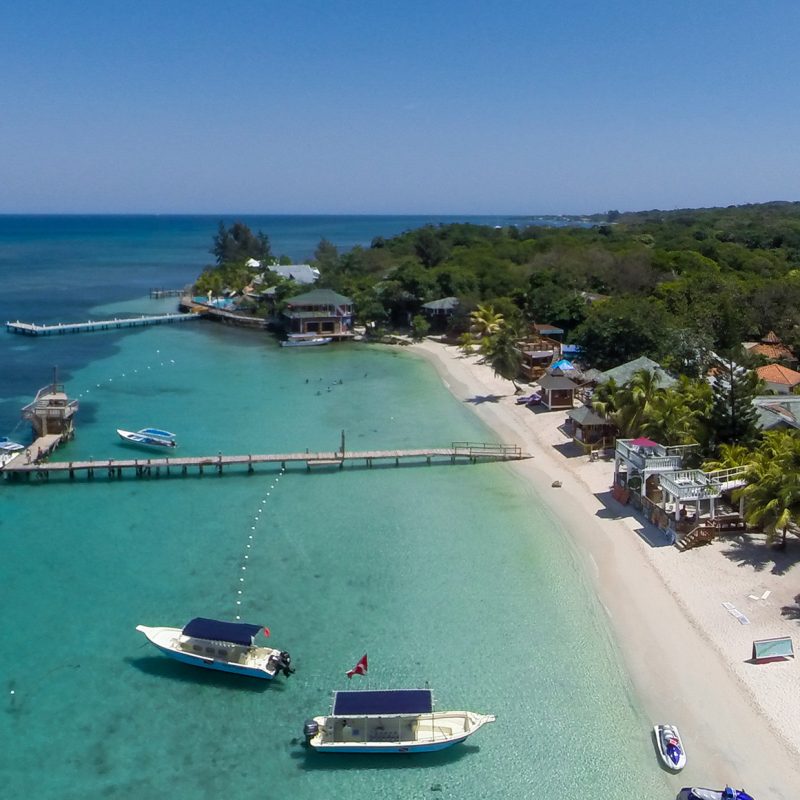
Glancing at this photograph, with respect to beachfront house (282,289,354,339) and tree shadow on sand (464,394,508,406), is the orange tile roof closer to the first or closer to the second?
tree shadow on sand (464,394,508,406)

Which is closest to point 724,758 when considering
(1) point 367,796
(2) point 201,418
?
(1) point 367,796

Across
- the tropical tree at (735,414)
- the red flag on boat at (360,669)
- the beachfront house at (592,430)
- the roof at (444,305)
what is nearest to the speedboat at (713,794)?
the red flag on boat at (360,669)

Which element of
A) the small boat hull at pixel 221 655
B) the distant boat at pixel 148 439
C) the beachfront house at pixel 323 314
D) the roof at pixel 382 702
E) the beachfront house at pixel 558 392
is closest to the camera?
the roof at pixel 382 702

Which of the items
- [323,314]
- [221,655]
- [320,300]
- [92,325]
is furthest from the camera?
[92,325]

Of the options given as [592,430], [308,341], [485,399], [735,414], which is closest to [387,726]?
[735,414]

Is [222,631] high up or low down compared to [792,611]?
down

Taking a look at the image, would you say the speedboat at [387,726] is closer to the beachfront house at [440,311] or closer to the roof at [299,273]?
the beachfront house at [440,311]

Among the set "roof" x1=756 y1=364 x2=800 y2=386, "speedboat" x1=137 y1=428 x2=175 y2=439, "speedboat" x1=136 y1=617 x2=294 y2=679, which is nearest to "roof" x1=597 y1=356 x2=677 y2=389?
"roof" x1=756 y1=364 x2=800 y2=386

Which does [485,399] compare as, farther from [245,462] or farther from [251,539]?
[251,539]
